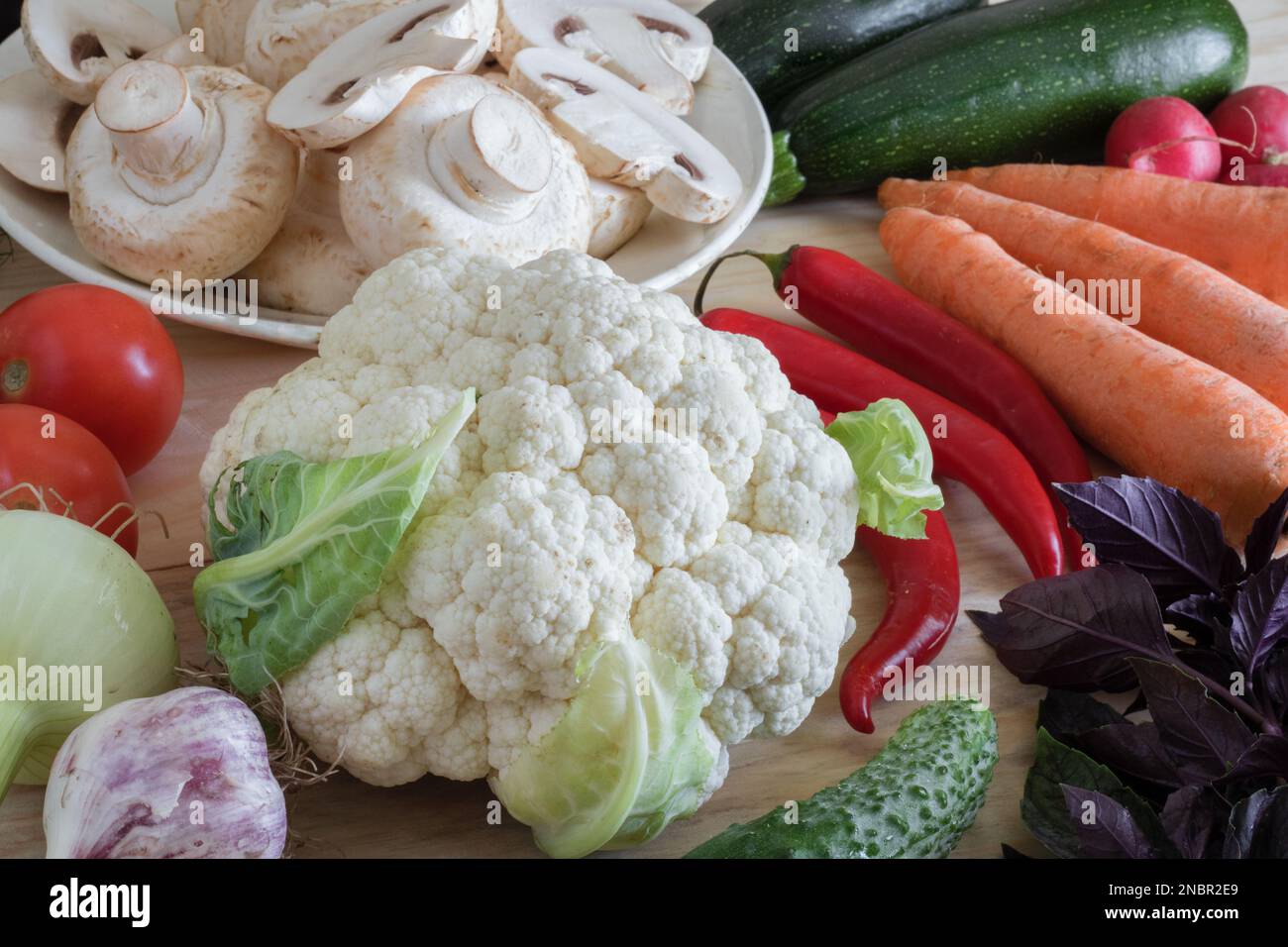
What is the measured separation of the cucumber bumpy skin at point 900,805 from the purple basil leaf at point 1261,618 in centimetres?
22

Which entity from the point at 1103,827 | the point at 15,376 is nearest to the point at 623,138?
the point at 15,376

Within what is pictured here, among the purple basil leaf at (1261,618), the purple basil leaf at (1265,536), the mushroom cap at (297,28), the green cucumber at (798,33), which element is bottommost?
the purple basil leaf at (1261,618)

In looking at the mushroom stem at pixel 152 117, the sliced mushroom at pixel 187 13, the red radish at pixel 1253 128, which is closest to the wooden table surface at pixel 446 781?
the mushroom stem at pixel 152 117

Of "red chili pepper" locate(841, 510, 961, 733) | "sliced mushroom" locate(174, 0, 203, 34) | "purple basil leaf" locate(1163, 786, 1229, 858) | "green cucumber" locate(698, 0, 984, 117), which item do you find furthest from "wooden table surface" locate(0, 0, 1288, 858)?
"green cucumber" locate(698, 0, 984, 117)

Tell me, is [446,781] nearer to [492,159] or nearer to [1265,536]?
[492,159]

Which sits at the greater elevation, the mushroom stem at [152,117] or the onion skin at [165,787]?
the mushroom stem at [152,117]

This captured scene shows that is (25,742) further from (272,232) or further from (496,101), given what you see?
(496,101)

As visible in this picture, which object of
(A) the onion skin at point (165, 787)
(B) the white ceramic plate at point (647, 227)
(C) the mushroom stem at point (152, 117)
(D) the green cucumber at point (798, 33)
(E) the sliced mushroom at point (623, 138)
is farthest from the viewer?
(D) the green cucumber at point (798, 33)

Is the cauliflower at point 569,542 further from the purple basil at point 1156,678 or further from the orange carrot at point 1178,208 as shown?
the orange carrot at point 1178,208

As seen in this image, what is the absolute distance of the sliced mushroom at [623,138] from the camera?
146cm

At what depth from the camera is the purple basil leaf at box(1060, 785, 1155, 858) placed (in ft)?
3.01

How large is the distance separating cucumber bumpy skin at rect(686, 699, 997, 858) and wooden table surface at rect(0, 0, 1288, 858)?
63 millimetres

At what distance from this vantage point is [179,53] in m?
1.52

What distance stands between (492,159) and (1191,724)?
816mm
